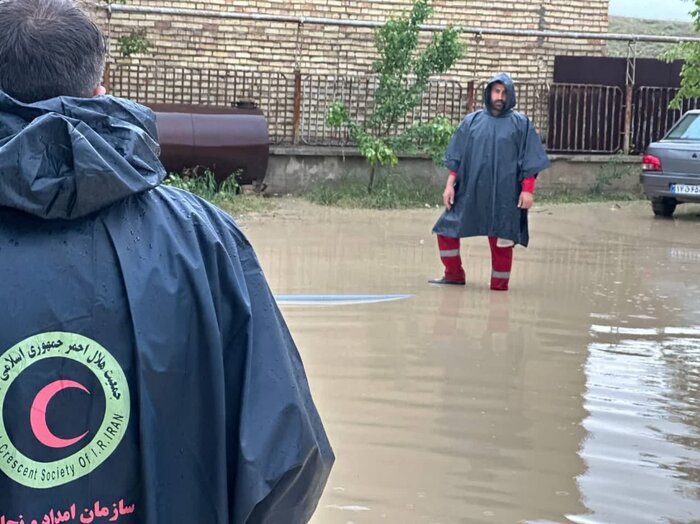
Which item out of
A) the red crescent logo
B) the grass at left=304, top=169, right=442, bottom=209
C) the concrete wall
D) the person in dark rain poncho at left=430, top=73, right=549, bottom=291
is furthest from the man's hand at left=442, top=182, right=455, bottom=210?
the red crescent logo

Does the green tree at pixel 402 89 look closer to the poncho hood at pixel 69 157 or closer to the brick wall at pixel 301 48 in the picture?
the brick wall at pixel 301 48

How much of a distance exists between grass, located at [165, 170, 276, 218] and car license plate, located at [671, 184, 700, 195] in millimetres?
5041

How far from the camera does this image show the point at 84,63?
200 cm

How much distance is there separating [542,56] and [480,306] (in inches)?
465

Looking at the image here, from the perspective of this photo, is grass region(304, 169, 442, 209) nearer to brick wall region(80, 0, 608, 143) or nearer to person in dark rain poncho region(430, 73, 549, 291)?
brick wall region(80, 0, 608, 143)

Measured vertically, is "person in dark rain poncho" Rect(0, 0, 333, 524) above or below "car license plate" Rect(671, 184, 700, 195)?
above

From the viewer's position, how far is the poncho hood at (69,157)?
6.14 feet

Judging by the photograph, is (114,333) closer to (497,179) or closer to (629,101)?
(497,179)

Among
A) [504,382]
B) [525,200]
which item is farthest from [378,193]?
[504,382]

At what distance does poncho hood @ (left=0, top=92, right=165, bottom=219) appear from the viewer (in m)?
1.87

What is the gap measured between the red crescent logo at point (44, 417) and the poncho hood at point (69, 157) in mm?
261

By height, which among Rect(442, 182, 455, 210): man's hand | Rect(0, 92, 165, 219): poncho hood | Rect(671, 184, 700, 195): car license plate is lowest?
Rect(671, 184, 700, 195): car license plate

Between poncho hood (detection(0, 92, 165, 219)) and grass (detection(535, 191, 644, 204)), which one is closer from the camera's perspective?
poncho hood (detection(0, 92, 165, 219))

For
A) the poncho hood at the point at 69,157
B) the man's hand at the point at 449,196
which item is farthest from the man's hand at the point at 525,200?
the poncho hood at the point at 69,157
